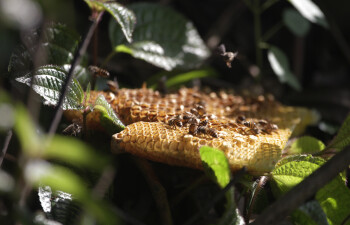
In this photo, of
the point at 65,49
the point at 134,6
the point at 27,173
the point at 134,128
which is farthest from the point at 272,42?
the point at 27,173

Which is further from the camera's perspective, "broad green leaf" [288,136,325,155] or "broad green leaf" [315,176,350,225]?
"broad green leaf" [288,136,325,155]

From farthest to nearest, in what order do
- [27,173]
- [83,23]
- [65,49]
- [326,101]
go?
[326,101] < [83,23] < [65,49] < [27,173]

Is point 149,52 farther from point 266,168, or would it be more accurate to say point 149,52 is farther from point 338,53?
point 338,53

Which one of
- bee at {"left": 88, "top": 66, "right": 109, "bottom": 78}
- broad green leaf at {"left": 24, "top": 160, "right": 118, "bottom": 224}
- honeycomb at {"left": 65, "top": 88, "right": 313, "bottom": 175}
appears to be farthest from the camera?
bee at {"left": 88, "top": 66, "right": 109, "bottom": 78}

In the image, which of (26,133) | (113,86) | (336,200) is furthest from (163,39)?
(26,133)

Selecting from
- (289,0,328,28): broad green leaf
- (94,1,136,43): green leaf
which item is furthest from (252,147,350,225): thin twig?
(289,0,328,28): broad green leaf

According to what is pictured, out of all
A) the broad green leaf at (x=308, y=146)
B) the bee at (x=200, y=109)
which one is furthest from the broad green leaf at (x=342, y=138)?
the bee at (x=200, y=109)

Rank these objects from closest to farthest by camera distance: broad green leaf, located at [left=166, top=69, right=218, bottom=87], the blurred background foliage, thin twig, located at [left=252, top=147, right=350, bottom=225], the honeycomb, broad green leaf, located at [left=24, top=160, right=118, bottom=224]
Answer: broad green leaf, located at [left=24, top=160, right=118, bottom=224] < the blurred background foliage < thin twig, located at [left=252, top=147, right=350, bottom=225] < the honeycomb < broad green leaf, located at [left=166, top=69, right=218, bottom=87]

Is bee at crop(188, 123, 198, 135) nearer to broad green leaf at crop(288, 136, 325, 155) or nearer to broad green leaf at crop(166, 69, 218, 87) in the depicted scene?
broad green leaf at crop(288, 136, 325, 155)
